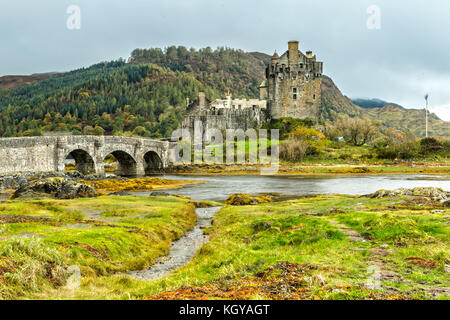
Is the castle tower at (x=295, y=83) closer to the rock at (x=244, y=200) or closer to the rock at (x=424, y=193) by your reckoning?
the rock at (x=244, y=200)

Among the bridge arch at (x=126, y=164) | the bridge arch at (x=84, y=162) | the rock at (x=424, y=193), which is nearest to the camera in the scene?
the rock at (x=424, y=193)

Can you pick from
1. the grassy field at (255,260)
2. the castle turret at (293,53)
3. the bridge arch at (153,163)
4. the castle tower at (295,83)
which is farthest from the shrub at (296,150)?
the grassy field at (255,260)

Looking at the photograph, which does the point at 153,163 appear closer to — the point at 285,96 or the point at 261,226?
the point at 285,96

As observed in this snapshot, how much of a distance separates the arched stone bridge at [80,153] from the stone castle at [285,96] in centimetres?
2774

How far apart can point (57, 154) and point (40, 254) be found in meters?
51.4

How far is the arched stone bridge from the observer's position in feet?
168

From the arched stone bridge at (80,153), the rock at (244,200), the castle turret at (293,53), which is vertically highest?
the castle turret at (293,53)

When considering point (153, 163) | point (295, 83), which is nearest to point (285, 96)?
point (295, 83)

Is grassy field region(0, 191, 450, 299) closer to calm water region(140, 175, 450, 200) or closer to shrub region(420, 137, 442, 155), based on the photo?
calm water region(140, 175, 450, 200)

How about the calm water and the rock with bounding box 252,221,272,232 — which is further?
the calm water

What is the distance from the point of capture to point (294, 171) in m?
80.2

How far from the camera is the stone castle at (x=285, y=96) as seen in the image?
106 metres

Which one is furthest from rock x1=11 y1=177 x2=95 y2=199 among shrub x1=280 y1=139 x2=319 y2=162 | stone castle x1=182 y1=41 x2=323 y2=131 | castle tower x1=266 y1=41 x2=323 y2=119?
castle tower x1=266 y1=41 x2=323 y2=119
